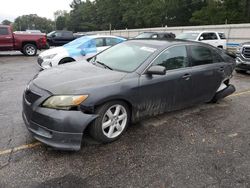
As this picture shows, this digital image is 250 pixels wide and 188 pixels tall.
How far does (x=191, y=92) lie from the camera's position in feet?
15.1

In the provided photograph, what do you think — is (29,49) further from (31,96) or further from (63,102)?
(63,102)

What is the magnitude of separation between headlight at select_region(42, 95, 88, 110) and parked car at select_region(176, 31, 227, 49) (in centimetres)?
1238

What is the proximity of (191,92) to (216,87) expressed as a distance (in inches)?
35.7

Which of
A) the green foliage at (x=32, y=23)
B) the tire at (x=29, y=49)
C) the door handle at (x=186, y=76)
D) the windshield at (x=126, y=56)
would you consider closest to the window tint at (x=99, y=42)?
the windshield at (x=126, y=56)

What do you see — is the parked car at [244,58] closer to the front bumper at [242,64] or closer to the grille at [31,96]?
the front bumper at [242,64]

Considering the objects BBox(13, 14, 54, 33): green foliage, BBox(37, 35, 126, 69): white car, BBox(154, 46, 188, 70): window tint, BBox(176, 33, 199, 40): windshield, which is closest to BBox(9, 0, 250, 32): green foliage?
BBox(13, 14, 54, 33): green foliage

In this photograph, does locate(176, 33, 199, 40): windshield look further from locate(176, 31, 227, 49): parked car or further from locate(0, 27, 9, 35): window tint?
locate(0, 27, 9, 35): window tint

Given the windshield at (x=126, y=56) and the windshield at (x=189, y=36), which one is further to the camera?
the windshield at (x=189, y=36)

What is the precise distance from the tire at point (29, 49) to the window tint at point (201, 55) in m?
11.8

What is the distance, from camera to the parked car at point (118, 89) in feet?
10.4

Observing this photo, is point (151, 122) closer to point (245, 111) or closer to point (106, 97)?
point (106, 97)

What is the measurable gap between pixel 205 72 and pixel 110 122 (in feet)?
7.51

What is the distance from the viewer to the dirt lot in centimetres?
282

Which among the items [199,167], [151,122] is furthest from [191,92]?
[199,167]
